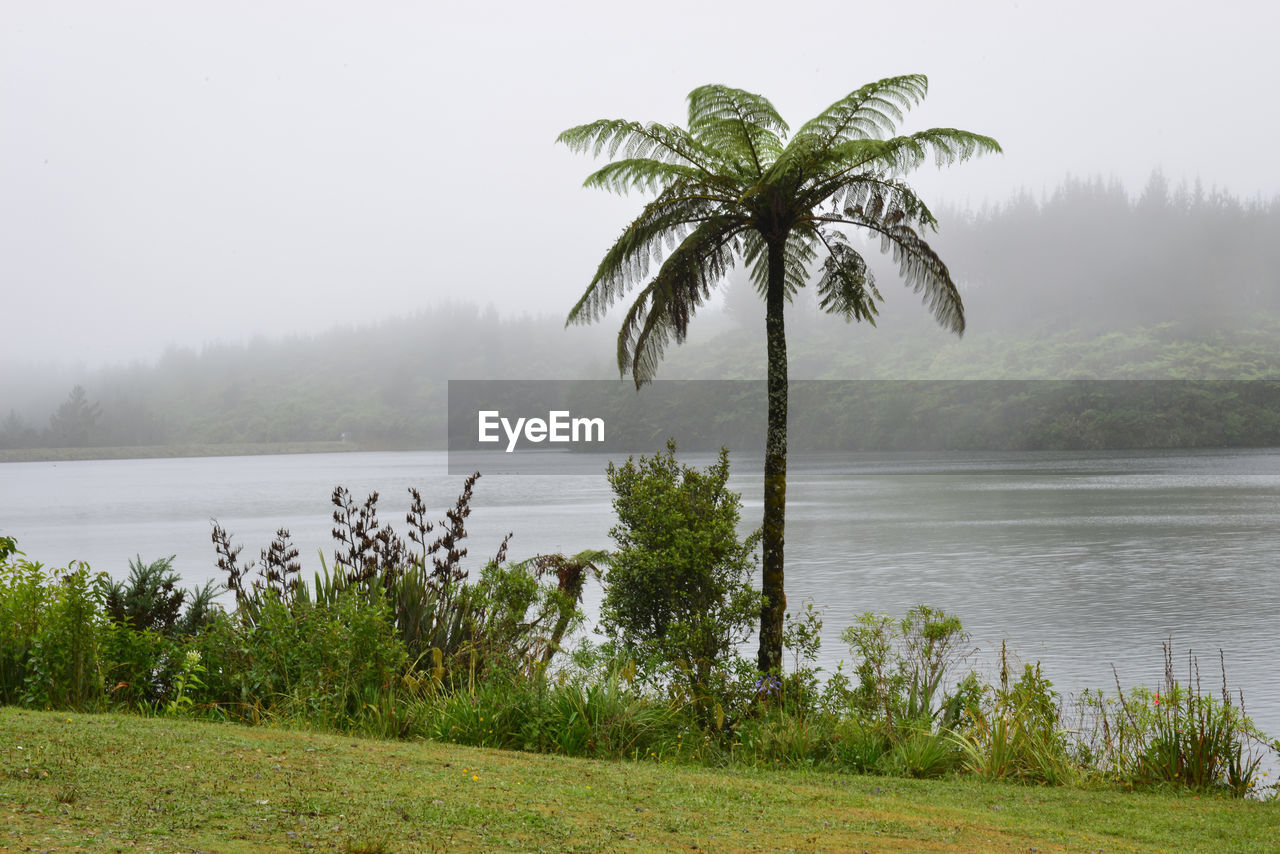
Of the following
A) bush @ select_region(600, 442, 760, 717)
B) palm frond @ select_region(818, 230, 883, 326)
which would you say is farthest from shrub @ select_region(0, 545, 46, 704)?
palm frond @ select_region(818, 230, 883, 326)

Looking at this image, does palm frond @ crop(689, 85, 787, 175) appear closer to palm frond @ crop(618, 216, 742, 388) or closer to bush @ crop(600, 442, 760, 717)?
palm frond @ crop(618, 216, 742, 388)

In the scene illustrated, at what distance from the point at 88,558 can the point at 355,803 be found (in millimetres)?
35750

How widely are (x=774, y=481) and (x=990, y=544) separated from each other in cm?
2774

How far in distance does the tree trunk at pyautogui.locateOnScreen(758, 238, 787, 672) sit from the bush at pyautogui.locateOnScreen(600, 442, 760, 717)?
0.28m

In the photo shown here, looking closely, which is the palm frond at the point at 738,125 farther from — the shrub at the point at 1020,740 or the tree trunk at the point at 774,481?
the shrub at the point at 1020,740

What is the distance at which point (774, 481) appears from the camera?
1080 centimetres

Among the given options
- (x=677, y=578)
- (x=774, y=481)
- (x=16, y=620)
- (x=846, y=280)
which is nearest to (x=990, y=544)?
(x=846, y=280)

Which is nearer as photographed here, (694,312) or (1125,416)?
(694,312)

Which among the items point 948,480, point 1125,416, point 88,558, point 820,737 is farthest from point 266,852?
point 1125,416

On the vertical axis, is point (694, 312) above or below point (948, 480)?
above

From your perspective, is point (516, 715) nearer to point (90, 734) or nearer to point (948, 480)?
point (90, 734)

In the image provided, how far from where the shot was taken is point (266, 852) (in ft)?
12.8

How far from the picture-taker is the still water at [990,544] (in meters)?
19.0

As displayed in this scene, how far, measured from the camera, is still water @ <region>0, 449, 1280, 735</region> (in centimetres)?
1903
